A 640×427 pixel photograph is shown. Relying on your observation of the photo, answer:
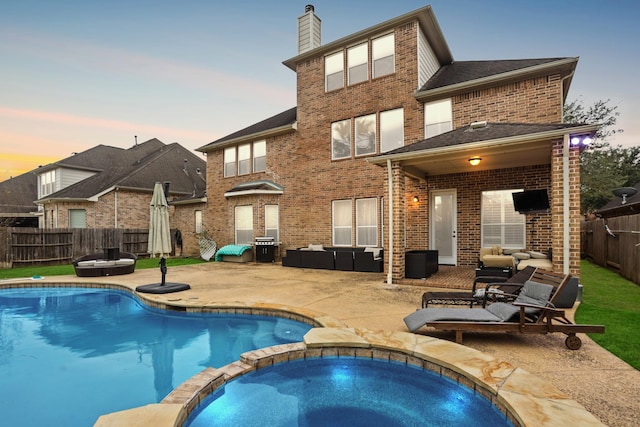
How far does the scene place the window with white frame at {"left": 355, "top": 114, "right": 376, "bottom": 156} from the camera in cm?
1246

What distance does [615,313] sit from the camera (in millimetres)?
5488

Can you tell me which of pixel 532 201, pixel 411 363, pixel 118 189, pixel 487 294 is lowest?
pixel 411 363

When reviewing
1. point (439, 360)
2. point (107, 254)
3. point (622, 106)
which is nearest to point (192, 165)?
point (107, 254)

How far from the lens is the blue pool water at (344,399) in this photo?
290cm

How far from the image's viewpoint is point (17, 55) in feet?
42.3

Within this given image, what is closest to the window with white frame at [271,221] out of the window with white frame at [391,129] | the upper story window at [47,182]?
the window with white frame at [391,129]

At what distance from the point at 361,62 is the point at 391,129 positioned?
3194 millimetres

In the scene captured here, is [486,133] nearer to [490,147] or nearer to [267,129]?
[490,147]

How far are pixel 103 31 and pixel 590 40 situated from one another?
21565mm

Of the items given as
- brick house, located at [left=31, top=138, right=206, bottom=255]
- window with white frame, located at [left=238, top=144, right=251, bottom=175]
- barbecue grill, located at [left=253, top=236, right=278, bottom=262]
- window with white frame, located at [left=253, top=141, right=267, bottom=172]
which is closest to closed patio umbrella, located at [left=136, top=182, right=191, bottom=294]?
barbecue grill, located at [left=253, top=236, right=278, bottom=262]

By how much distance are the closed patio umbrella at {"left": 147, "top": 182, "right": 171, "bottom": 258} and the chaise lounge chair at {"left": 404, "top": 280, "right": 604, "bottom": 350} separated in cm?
661

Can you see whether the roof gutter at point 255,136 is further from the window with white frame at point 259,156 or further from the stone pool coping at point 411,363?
the stone pool coping at point 411,363

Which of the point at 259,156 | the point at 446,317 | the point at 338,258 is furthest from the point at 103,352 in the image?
the point at 259,156

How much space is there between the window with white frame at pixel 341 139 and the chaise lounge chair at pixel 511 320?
934cm
